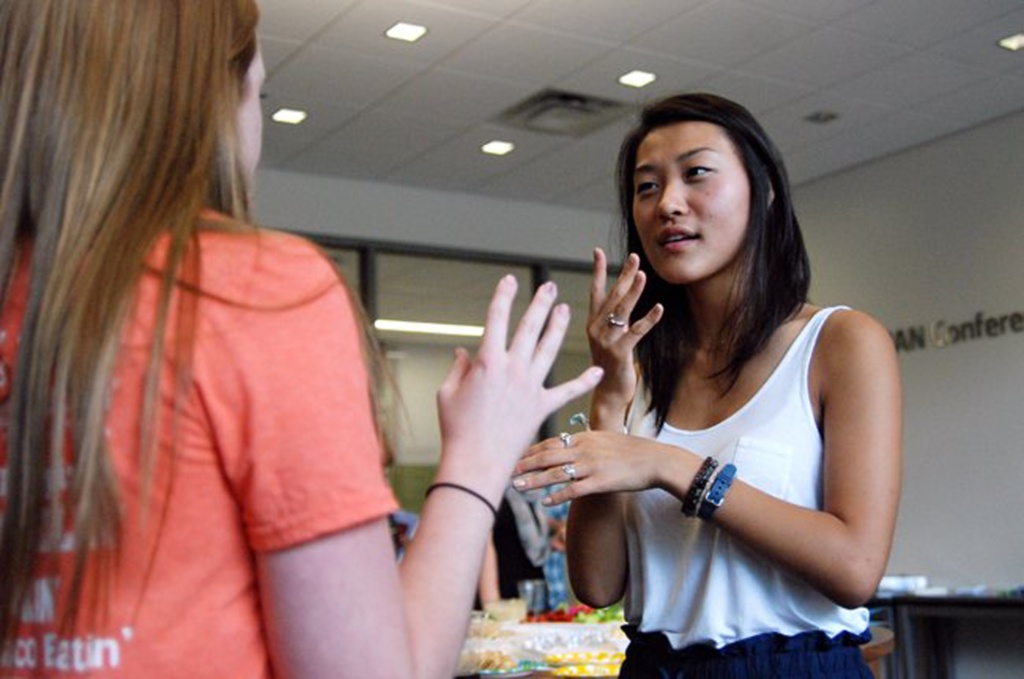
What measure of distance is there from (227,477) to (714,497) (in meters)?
0.79

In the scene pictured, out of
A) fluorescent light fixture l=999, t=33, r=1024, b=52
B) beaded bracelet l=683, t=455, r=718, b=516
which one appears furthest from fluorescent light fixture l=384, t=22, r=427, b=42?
beaded bracelet l=683, t=455, r=718, b=516

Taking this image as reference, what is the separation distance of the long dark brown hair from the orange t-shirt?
94 cm

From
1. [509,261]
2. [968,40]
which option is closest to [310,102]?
[509,261]

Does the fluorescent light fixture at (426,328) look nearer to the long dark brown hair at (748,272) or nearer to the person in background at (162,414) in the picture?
the long dark brown hair at (748,272)

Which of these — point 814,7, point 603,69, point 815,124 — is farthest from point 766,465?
point 815,124

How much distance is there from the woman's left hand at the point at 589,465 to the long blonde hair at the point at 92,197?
63 cm

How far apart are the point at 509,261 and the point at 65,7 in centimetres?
751

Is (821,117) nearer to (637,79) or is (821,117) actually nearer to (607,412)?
(637,79)

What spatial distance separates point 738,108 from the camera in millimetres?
1729

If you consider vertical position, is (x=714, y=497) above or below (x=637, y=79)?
below

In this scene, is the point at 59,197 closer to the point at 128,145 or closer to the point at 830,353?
the point at 128,145

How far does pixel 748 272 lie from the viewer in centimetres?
168

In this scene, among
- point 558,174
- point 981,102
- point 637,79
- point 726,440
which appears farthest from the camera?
point 558,174

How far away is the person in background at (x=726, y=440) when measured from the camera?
145 cm
